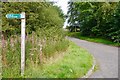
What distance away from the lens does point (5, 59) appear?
657 centimetres

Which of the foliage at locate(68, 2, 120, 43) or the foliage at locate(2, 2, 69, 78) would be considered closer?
the foliage at locate(2, 2, 69, 78)

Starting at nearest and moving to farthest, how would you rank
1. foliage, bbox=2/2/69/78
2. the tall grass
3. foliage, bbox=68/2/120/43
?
1. the tall grass
2. foliage, bbox=2/2/69/78
3. foliage, bbox=68/2/120/43

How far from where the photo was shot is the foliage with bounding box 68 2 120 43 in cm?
2420

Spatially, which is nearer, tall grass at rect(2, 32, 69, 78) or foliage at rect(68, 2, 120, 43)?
tall grass at rect(2, 32, 69, 78)

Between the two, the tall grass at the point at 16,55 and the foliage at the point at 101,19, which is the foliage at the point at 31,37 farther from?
the foliage at the point at 101,19

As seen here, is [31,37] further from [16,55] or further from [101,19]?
[101,19]

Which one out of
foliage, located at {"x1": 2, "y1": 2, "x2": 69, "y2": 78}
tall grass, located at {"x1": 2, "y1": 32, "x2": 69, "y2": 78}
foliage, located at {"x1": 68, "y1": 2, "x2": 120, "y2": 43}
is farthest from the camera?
foliage, located at {"x1": 68, "y1": 2, "x2": 120, "y2": 43}

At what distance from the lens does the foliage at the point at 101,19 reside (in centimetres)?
2420

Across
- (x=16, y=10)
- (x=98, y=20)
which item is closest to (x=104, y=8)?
(x=98, y=20)

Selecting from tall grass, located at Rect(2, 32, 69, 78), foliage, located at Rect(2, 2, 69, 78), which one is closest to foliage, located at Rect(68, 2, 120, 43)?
foliage, located at Rect(2, 2, 69, 78)

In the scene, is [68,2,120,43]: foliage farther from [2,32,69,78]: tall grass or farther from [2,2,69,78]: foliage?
[2,32,69,78]: tall grass

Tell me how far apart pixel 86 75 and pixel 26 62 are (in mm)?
2306

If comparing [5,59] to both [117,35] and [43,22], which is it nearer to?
[43,22]

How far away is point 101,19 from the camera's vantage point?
31172 millimetres
